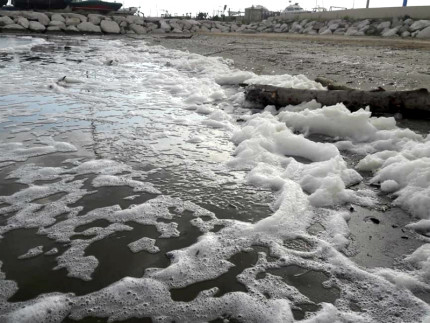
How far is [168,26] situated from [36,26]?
43.2ft

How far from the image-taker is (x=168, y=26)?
35.7 meters

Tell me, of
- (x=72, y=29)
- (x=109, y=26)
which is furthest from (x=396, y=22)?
(x=72, y=29)

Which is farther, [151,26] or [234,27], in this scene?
[234,27]

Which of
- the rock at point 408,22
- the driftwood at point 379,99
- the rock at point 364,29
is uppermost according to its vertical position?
the rock at point 408,22

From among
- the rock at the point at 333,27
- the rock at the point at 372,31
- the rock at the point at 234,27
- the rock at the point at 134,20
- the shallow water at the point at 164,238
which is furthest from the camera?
the rock at the point at 234,27

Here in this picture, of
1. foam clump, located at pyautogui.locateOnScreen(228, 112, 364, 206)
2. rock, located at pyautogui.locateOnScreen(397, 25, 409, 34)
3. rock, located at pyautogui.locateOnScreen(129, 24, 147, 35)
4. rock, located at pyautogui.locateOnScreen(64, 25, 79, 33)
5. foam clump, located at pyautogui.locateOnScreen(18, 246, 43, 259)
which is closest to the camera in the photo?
foam clump, located at pyautogui.locateOnScreen(18, 246, 43, 259)

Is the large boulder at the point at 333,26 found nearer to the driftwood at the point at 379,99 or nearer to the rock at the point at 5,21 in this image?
the driftwood at the point at 379,99

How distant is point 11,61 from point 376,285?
13317 mm

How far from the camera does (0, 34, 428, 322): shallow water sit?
1.68 metres

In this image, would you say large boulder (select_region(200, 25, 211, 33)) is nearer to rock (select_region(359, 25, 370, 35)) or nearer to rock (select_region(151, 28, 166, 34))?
rock (select_region(151, 28, 166, 34))

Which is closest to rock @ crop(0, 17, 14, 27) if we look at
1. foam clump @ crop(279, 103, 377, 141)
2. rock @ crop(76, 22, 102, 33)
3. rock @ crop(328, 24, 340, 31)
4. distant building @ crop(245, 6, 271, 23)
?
rock @ crop(76, 22, 102, 33)

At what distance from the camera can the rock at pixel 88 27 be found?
1185 inches

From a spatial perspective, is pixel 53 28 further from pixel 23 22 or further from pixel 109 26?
pixel 109 26

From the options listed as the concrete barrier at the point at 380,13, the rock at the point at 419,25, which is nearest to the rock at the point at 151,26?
the concrete barrier at the point at 380,13
